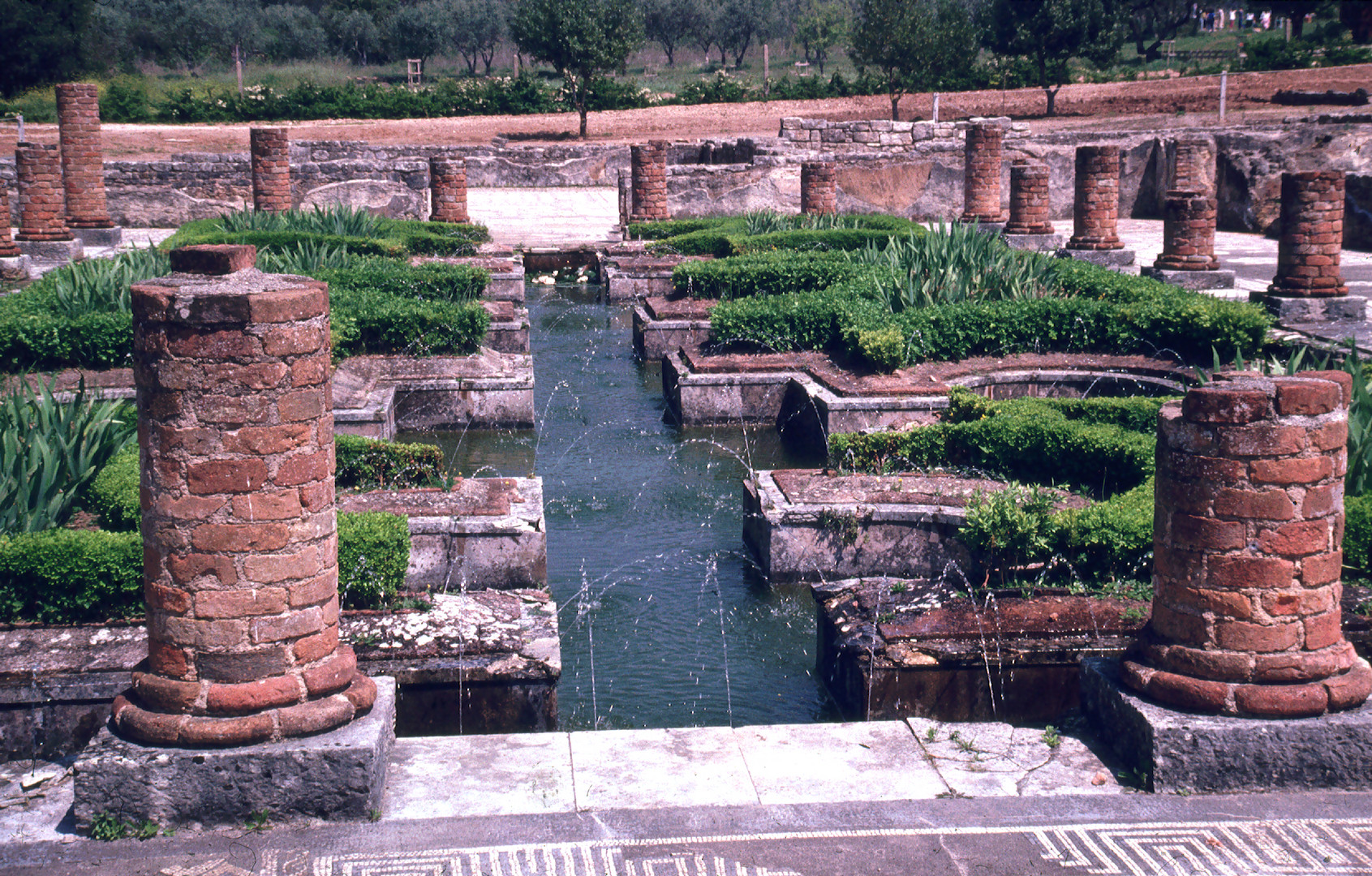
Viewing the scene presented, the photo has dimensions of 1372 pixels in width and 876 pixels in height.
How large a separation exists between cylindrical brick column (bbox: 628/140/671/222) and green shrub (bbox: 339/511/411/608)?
15.3 meters

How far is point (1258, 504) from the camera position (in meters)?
4.38

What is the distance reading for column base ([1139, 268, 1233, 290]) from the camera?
15414mm

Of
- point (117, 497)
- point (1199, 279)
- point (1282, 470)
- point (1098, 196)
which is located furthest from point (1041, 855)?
point (1098, 196)

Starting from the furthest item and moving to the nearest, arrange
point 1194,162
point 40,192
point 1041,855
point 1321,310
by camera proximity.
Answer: point 1194,162 < point 40,192 < point 1321,310 < point 1041,855

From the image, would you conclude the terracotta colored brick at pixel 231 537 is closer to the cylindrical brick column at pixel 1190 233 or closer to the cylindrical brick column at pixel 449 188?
the cylindrical brick column at pixel 1190 233

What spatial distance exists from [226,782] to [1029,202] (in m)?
16.8

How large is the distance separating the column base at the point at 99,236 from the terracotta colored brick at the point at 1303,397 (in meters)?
19.5

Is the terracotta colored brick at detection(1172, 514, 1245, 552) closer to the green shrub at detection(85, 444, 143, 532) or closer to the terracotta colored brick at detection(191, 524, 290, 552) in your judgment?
the terracotta colored brick at detection(191, 524, 290, 552)

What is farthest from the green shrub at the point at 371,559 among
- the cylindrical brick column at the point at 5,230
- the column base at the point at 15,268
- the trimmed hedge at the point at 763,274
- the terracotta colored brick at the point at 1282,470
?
the cylindrical brick column at the point at 5,230

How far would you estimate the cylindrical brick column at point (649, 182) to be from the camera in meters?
20.8

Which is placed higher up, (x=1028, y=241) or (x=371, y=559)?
(x=1028, y=241)

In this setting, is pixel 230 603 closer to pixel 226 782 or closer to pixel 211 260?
pixel 226 782

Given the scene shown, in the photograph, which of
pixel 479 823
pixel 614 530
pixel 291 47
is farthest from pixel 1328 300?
pixel 291 47

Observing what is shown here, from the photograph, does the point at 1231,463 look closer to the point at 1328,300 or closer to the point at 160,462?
the point at 160,462
